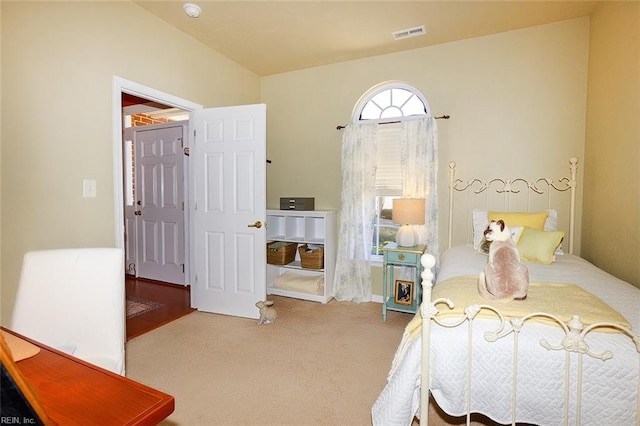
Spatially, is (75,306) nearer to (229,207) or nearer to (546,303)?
(229,207)

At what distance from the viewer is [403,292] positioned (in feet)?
10.7

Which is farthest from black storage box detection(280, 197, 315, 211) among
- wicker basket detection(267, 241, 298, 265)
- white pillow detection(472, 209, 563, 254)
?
white pillow detection(472, 209, 563, 254)

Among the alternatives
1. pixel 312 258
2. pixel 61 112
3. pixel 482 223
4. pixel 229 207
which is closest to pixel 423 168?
pixel 482 223

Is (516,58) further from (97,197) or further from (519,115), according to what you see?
(97,197)

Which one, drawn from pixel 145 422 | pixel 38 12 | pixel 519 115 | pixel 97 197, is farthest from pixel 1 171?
pixel 519 115

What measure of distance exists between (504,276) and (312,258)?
2.43m

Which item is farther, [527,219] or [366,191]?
[366,191]

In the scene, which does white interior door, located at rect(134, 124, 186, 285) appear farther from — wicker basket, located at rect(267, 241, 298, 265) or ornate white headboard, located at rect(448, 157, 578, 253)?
ornate white headboard, located at rect(448, 157, 578, 253)

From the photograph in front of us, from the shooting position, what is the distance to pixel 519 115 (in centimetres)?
305

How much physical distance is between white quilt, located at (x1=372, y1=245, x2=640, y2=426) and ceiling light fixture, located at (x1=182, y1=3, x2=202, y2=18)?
9.39 ft

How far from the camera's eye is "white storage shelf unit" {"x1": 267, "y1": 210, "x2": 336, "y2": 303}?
3664 mm

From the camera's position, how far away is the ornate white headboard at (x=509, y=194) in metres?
2.90

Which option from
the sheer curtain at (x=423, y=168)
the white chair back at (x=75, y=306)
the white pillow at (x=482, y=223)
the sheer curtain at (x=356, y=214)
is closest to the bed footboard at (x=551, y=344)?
the white chair back at (x=75, y=306)

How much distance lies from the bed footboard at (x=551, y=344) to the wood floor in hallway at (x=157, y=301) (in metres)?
2.51
